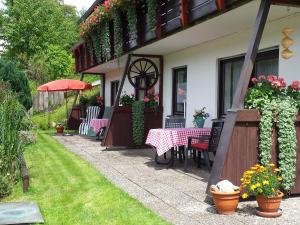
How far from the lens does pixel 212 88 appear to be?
9641 millimetres

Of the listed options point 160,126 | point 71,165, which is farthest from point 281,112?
point 160,126

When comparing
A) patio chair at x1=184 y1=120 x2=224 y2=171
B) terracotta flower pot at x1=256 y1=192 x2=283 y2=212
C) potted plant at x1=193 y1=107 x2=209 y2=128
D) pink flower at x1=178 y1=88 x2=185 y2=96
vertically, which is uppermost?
pink flower at x1=178 y1=88 x2=185 y2=96

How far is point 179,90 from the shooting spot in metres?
11.5

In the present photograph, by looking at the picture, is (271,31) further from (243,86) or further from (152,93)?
(152,93)

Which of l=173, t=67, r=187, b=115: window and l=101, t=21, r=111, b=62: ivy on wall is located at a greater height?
l=101, t=21, r=111, b=62: ivy on wall

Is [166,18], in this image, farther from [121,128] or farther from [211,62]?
[121,128]

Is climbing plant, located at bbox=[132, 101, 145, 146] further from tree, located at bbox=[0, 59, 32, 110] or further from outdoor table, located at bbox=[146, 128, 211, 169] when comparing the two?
tree, located at bbox=[0, 59, 32, 110]

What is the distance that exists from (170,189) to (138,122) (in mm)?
4965

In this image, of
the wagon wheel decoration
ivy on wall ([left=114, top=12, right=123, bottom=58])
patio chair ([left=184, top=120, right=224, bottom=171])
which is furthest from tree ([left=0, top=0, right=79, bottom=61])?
patio chair ([left=184, top=120, right=224, bottom=171])

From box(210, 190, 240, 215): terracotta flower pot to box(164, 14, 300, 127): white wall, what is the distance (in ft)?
8.75

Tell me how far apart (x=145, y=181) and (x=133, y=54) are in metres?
5.24

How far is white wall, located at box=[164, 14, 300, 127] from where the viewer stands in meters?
7.12

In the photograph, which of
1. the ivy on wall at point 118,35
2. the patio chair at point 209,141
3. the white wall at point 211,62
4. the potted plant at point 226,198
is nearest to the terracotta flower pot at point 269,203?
the potted plant at point 226,198

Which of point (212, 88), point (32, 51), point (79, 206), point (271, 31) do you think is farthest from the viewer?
point (32, 51)
